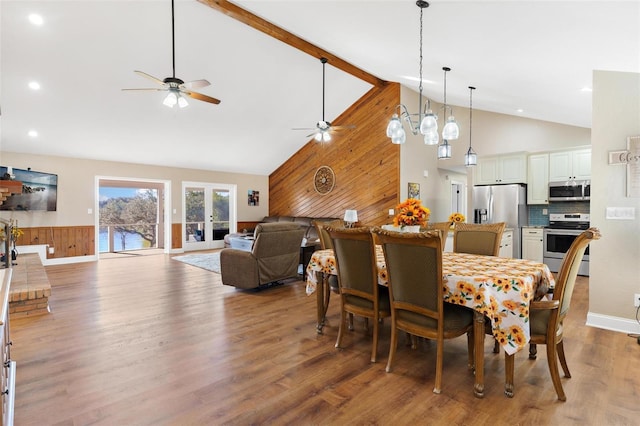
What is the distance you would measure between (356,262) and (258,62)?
467cm

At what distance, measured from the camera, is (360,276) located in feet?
8.93

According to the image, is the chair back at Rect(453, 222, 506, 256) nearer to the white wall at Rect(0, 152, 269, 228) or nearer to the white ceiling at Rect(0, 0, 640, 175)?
the white ceiling at Rect(0, 0, 640, 175)

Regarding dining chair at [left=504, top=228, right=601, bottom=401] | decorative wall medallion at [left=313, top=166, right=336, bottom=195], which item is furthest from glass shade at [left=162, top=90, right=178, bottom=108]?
decorative wall medallion at [left=313, top=166, right=336, bottom=195]

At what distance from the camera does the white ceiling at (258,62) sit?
2795 mm

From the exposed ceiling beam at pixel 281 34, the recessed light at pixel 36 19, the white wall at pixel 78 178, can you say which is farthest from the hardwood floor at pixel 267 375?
the white wall at pixel 78 178

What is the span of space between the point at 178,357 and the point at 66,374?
30.1 inches

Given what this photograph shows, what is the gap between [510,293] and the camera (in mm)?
2080

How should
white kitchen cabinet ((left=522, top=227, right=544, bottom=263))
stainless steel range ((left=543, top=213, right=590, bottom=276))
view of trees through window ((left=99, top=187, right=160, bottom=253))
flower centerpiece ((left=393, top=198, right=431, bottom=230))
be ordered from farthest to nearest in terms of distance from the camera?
view of trees through window ((left=99, top=187, right=160, bottom=253))
white kitchen cabinet ((left=522, top=227, right=544, bottom=263))
stainless steel range ((left=543, top=213, right=590, bottom=276))
flower centerpiece ((left=393, top=198, right=431, bottom=230))

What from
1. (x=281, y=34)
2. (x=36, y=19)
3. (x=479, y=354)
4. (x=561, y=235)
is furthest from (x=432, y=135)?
(x=36, y=19)

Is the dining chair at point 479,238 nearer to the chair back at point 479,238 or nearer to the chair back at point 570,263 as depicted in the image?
the chair back at point 479,238

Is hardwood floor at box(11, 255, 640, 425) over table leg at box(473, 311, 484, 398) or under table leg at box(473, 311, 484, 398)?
under

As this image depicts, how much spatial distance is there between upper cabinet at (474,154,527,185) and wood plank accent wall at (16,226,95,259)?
8.72 m

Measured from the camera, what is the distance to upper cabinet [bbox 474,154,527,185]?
6426 millimetres

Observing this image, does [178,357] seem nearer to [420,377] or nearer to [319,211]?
[420,377]
